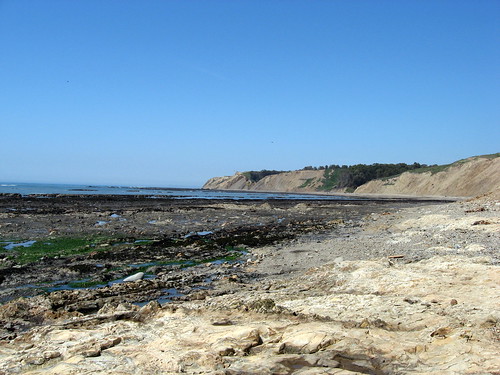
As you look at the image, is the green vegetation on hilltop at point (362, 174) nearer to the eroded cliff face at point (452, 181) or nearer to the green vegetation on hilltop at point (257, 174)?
the eroded cliff face at point (452, 181)

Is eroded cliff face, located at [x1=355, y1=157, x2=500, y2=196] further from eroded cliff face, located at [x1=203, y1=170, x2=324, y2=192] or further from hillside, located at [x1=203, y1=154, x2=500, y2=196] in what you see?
eroded cliff face, located at [x1=203, y1=170, x2=324, y2=192]

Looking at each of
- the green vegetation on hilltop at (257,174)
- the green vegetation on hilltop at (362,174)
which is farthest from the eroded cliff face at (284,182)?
the green vegetation on hilltop at (362,174)

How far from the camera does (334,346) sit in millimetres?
5727

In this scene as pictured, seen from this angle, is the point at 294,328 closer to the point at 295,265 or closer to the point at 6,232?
the point at 295,265

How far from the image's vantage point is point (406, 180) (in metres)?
105

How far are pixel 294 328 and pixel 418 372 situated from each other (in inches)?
Answer: 80.8

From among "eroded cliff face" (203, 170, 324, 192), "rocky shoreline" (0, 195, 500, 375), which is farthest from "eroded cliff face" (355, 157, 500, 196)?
"rocky shoreline" (0, 195, 500, 375)

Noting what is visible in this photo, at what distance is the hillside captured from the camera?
266 feet

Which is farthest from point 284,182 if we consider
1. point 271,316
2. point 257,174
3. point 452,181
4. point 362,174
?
point 271,316

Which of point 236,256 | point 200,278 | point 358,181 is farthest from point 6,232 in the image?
point 358,181

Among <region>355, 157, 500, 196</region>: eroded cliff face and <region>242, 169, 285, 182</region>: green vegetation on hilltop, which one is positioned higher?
<region>242, 169, 285, 182</region>: green vegetation on hilltop

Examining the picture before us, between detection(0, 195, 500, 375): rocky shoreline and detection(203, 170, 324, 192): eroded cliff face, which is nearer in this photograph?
detection(0, 195, 500, 375): rocky shoreline

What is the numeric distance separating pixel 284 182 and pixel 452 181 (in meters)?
78.1

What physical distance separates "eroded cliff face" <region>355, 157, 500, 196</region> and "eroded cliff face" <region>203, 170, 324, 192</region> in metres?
33.2
